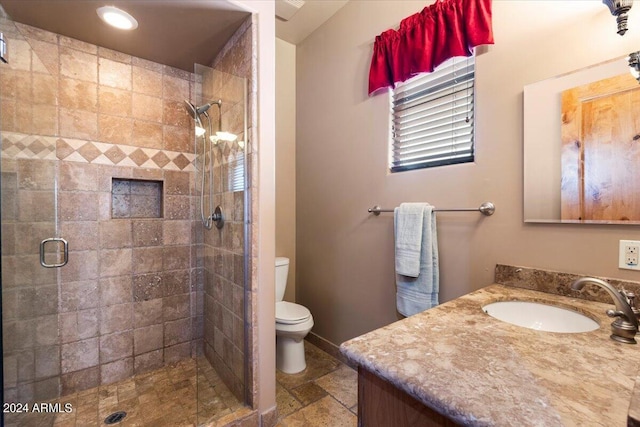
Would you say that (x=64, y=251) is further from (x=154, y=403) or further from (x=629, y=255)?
(x=629, y=255)

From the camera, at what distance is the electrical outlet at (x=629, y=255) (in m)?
1.06

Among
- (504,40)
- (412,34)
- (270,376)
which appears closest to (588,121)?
(504,40)

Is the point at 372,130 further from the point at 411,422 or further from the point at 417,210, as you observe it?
the point at 411,422

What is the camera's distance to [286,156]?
2711 millimetres

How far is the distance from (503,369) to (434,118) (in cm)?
149

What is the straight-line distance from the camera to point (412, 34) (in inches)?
68.1

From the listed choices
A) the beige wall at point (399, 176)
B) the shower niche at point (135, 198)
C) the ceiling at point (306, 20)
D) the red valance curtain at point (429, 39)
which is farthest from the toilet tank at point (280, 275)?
the ceiling at point (306, 20)

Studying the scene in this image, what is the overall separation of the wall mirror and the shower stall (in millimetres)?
1405

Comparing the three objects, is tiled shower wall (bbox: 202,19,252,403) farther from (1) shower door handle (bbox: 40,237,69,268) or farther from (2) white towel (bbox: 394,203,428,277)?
(2) white towel (bbox: 394,203,428,277)

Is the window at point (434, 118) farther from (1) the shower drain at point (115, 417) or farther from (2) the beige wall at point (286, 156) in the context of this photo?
(1) the shower drain at point (115, 417)

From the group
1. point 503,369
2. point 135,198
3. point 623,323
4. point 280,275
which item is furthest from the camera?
point 280,275

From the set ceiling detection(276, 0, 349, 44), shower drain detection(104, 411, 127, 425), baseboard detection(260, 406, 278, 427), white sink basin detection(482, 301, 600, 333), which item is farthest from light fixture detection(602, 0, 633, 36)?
shower drain detection(104, 411, 127, 425)

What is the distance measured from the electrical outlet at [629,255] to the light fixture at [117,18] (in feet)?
8.38

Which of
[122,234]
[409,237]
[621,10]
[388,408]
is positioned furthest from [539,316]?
[122,234]
